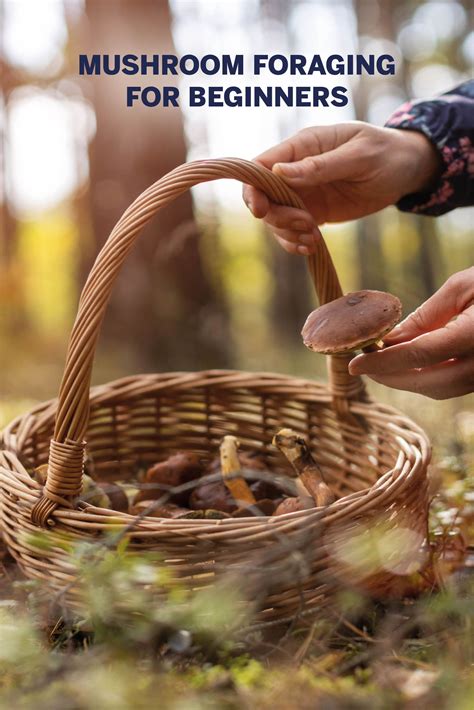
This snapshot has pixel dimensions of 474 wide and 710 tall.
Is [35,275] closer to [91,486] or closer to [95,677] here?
[91,486]

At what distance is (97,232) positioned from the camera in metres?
4.75

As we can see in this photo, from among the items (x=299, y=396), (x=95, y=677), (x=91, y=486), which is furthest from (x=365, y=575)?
(x=299, y=396)

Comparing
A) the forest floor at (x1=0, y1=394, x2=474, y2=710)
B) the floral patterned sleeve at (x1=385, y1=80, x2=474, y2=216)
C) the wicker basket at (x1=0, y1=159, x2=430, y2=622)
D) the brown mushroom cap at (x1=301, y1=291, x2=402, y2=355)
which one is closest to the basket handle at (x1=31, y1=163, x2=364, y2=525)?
the wicker basket at (x1=0, y1=159, x2=430, y2=622)

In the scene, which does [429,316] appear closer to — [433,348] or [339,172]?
[433,348]

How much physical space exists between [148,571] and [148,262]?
375 centimetres

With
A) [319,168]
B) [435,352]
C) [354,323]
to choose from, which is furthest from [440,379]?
[319,168]

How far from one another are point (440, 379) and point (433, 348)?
0.11m

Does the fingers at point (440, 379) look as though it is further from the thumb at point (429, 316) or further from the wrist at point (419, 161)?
the wrist at point (419, 161)

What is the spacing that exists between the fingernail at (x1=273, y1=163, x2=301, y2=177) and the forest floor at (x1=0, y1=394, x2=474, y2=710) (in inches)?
41.0

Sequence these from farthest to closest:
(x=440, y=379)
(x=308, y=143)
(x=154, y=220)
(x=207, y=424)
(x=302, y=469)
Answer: (x=154, y=220)
(x=207, y=424)
(x=308, y=143)
(x=302, y=469)
(x=440, y=379)

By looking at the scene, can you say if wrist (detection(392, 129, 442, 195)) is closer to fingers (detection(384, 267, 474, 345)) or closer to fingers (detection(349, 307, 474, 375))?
fingers (detection(384, 267, 474, 345))

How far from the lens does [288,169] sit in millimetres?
1609

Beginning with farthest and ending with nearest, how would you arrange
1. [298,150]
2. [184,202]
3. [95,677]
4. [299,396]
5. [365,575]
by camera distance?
[184,202] → [299,396] → [298,150] → [365,575] → [95,677]

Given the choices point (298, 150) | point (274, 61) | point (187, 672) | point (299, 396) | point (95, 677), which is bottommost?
point (187, 672)
